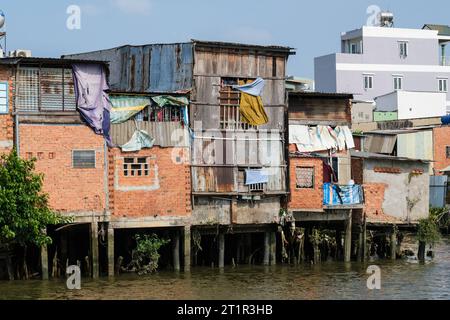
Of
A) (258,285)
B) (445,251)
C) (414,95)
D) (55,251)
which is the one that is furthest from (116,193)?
(414,95)

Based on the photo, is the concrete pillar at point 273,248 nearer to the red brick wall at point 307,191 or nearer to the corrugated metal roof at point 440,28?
the red brick wall at point 307,191

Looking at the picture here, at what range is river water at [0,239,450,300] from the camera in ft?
91.8

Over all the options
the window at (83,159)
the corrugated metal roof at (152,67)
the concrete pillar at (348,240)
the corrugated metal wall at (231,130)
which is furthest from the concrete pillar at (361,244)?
the window at (83,159)

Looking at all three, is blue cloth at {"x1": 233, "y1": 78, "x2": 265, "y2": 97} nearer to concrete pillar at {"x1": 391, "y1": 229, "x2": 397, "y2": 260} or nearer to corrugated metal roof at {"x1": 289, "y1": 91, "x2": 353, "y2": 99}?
corrugated metal roof at {"x1": 289, "y1": 91, "x2": 353, "y2": 99}

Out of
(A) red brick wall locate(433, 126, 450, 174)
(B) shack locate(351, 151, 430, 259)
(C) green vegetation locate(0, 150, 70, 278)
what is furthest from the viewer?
(A) red brick wall locate(433, 126, 450, 174)

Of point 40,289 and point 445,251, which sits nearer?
point 40,289

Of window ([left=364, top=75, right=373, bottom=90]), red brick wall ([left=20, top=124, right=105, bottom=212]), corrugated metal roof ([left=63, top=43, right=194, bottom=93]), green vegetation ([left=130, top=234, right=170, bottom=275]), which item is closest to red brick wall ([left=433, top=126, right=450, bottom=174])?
window ([left=364, top=75, right=373, bottom=90])

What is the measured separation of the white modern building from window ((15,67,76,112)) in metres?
36.6

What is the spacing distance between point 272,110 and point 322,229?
5.48m

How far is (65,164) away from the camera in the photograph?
29938 mm

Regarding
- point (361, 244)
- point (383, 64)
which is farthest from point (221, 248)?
point (383, 64)

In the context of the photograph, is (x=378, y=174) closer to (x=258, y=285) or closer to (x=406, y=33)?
(x=258, y=285)

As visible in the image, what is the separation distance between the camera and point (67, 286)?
2886 centimetres

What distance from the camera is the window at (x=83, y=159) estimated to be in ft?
98.8
